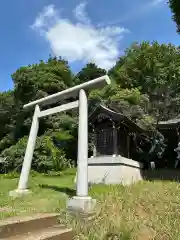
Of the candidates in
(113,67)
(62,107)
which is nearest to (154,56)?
(113,67)

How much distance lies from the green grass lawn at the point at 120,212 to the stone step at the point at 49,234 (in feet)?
0.99

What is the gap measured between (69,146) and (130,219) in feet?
56.7

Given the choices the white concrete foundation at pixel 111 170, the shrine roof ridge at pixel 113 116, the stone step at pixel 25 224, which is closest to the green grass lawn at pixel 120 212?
the stone step at pixel 25 224

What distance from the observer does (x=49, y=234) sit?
579cm

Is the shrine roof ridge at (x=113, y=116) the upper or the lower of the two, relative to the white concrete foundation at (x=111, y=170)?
upper

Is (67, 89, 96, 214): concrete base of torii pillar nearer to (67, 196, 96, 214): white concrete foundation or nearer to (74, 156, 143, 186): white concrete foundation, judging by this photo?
(67, 196, 96, 214): white concrete foundation

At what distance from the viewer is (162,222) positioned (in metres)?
7.76

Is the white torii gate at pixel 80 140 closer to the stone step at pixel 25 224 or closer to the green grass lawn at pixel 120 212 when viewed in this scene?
the green grass lawn at pixel 120 212

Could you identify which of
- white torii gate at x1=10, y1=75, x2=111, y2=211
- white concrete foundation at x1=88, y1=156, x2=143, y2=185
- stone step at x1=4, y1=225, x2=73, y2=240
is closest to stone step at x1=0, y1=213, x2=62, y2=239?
stone step at x1=4, y1=225, x2=73, y2=240

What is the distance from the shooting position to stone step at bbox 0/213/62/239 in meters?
5.57

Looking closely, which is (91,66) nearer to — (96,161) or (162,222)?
(96,161)

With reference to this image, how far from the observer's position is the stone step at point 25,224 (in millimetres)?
5566

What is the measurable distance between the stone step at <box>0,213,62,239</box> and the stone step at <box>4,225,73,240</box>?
113 mm

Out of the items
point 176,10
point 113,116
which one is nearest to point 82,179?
point 113,116
